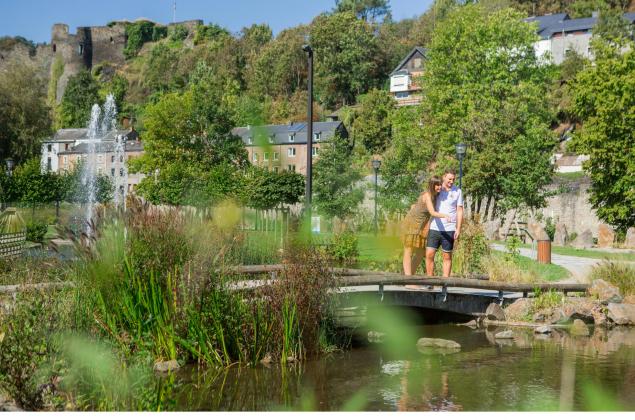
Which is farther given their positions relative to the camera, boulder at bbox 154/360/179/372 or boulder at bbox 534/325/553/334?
boulder at bbox 534/325/553/334

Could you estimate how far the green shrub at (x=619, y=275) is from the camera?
1471 cm

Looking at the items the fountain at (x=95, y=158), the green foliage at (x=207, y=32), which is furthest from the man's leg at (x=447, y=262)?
the green foliage at (x=207, y=32)

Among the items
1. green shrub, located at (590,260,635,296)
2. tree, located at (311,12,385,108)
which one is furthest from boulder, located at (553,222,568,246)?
tree, located at (311,12,385,108)

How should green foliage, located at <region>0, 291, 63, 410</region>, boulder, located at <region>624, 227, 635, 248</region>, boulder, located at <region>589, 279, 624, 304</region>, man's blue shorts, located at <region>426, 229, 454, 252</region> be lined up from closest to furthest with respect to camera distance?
green foliage, located at <region>0, 291, 63, 410</region>
man's blue shorts, located at <region>426, 229, 454, 252</region>
boulder, located at <region>589, 279, 624, 304</region>
boulder, located at <region>624, 227, 635, 248</region>

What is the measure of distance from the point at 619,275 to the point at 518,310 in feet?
8.11

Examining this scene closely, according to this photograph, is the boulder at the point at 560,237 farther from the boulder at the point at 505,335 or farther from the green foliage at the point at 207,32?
the green foliage at the point at 207,32

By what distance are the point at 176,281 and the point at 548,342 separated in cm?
577

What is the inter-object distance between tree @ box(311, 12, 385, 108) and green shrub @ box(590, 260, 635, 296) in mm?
65303

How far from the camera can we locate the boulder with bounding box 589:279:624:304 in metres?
14.0

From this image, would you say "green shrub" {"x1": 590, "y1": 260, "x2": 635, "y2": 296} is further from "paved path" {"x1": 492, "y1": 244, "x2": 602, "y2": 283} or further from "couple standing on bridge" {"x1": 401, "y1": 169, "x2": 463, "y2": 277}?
"couple standing on bridge" {"x1": 401, "y1": 169, "x2": 463, "y2": 277}

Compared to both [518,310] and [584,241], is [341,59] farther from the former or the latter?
[518,310]

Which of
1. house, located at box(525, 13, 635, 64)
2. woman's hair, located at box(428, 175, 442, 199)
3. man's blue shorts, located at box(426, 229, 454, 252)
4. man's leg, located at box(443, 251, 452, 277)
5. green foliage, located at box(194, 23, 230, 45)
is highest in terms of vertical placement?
green foliage, located at box(194, 23, 230, 45)

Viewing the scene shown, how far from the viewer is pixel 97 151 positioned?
8012 centimetres
